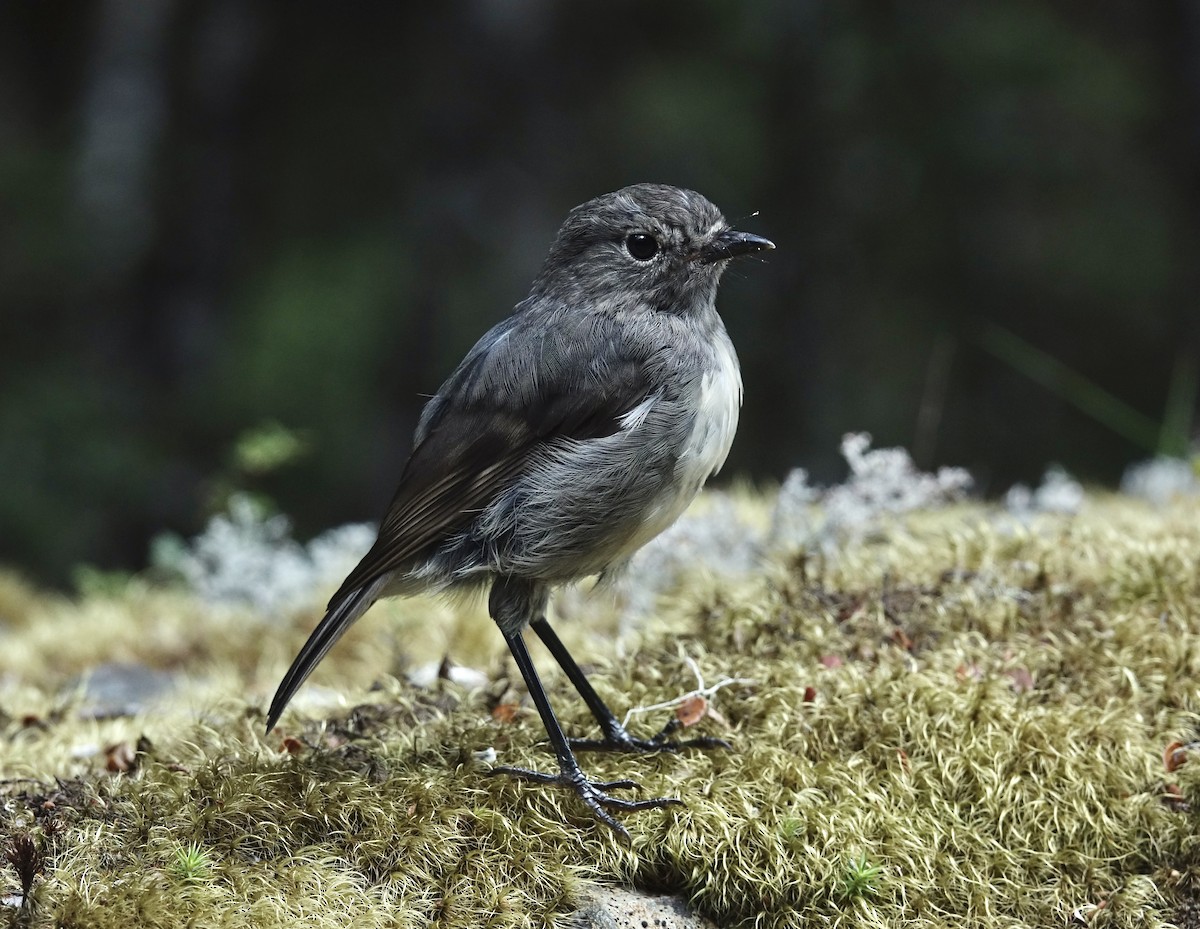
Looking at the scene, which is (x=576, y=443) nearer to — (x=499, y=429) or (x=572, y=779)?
(x=499, y=429)

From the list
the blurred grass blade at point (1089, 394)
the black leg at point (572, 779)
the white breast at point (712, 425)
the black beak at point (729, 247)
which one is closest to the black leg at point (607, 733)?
the black leg at point (572, 779)

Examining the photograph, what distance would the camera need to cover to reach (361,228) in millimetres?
9711

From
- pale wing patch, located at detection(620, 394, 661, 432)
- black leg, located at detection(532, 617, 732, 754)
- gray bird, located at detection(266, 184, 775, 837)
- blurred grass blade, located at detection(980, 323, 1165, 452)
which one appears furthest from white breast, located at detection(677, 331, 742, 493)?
blurred grass blade, located at detection(980, 323, 1165, 452)

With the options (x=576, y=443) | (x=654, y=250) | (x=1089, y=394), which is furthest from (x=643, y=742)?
(x=1089, y=394)

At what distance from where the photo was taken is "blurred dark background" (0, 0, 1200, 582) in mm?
8211

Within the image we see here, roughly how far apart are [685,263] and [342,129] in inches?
326

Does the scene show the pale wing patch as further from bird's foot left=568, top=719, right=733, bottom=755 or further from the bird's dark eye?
bird's foot left=568, top=719, right=733, bottom=755

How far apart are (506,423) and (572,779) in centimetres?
84

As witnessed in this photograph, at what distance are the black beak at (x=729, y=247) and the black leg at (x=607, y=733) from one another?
1.01 metres

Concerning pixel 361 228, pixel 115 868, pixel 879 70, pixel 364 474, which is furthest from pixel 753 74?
pixel 115 868

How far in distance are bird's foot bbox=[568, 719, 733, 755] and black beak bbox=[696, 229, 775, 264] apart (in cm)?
116

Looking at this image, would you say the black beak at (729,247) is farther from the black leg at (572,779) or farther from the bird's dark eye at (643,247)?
the black leg at (572,779)

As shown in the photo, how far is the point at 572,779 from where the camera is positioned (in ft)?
9.01

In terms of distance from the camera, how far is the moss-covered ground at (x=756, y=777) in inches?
98.7
